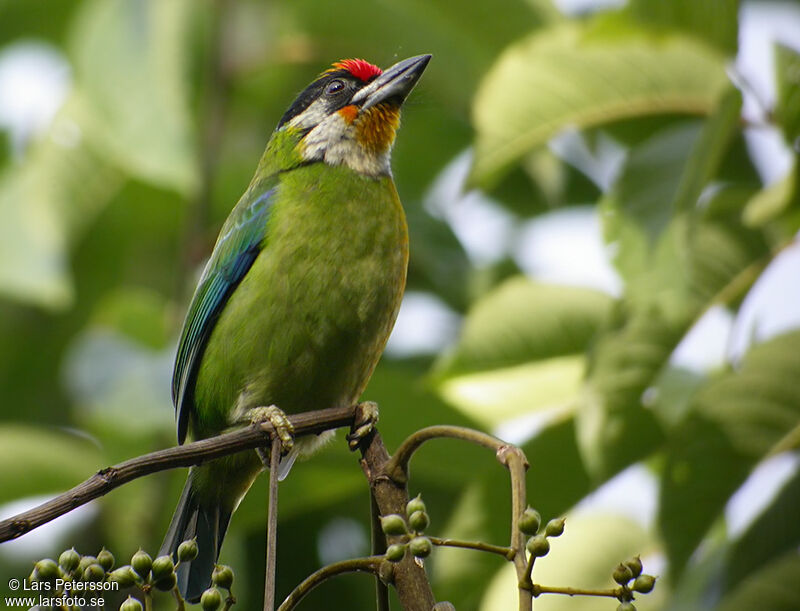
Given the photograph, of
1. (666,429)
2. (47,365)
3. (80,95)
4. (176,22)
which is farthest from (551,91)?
(47,365)

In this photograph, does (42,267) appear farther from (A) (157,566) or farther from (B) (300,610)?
(A) (157,566)

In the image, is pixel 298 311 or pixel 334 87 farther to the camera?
pixel 334 87

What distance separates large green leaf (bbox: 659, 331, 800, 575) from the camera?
102 inches

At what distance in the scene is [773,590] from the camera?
8.37ft

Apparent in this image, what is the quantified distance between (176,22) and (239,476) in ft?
6.15

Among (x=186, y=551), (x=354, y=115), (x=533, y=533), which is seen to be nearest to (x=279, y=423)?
(x=186, y=551)

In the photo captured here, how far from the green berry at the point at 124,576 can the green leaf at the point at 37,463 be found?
6.29ft

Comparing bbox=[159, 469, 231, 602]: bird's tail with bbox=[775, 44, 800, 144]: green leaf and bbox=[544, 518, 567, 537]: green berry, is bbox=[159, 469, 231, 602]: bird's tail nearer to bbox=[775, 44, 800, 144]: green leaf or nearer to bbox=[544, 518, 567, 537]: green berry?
bbox=[544, 518, 567, 537]: green berry

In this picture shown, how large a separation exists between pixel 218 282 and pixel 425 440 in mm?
1355

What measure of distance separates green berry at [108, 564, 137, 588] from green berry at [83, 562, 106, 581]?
0.03 metres

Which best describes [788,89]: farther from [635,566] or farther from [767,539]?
[635,566]

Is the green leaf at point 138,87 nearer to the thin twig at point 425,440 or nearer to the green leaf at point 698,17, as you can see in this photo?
the green leaf at point 698,17

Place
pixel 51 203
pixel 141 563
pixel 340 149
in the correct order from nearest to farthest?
pixel 141 563 → pixel 340 149 → pixel 51 203

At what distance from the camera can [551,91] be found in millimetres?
2982
